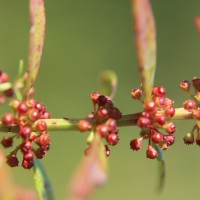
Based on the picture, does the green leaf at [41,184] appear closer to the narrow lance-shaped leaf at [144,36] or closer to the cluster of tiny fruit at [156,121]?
the cluster of tiny fruit at [156,121]

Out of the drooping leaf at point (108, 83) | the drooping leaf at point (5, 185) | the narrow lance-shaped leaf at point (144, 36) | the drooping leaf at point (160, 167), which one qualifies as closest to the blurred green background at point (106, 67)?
the drooping leaf at point (160, 167)

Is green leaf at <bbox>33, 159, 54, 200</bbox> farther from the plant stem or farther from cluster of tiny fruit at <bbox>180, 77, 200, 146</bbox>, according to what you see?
cluster of tiny fruit at <bbox>180, 77, 200, 146</bbox>

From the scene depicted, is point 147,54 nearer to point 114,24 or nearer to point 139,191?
point 139,191

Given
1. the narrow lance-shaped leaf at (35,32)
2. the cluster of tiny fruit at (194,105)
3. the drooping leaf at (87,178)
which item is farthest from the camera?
the cluster of tiny fruit at (194,105)

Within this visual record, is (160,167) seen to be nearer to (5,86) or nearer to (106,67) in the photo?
(5,86)

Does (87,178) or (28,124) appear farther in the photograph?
(28,124)

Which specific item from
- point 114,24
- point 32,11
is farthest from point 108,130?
point 114,24

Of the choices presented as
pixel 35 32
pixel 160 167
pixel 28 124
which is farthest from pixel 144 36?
pixel 160 167
